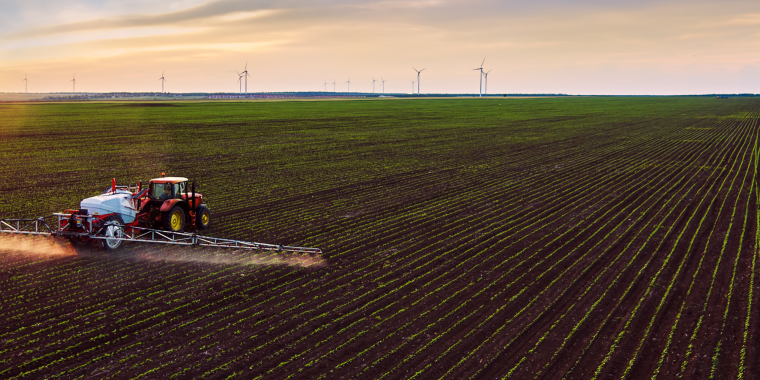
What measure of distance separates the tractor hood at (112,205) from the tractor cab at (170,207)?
59 cm

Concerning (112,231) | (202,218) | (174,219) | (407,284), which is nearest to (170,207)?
(174,219)

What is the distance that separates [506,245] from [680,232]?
22.5 feet

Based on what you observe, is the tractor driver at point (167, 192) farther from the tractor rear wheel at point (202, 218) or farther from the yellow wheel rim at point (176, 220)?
the tractor rear wheel at point (202, 218)

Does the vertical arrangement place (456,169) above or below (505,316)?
above

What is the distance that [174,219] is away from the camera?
61.8ft

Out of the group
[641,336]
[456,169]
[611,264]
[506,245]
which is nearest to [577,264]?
[611,264]

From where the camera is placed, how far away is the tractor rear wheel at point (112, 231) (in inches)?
676

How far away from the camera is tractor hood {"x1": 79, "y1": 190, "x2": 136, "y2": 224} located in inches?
677

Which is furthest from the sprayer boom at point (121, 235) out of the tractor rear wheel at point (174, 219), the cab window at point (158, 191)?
the cab window at point (158, 191)

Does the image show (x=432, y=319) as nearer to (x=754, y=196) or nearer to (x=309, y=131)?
(x=754, y=196)

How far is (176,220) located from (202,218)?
1.10 m

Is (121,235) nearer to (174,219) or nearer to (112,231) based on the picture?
(112,231)

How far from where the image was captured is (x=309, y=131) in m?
63.2

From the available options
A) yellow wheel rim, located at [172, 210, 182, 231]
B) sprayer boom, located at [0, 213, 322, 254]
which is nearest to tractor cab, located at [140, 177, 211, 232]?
yellow wheel rim, located at [172, 210, 182, 231]
